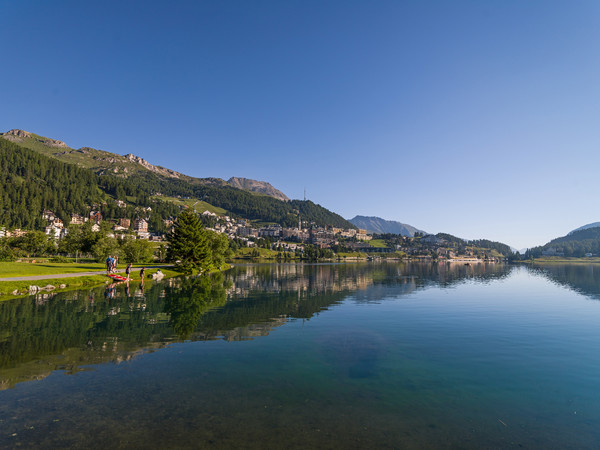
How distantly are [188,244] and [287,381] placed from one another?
71.4m

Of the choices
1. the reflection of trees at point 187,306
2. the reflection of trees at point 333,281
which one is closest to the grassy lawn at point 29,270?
the reflection of trees at point 187,306

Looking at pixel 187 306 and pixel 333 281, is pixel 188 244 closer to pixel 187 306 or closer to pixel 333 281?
pixel 333 281

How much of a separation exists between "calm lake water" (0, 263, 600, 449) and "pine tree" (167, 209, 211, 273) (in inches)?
1879

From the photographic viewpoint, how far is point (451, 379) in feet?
57.6

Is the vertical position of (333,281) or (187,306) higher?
(187,306)

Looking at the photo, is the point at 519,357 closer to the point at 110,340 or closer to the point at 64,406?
the point at 64,406

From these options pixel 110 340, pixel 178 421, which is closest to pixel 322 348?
pixel 178 421

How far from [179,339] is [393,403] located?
1646 cm

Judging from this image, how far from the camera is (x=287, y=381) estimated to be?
16.5 meters

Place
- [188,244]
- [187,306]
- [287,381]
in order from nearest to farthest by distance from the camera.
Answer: [287,381], [187,306], [188,244]

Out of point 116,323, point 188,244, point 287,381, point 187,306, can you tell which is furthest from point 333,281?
point 287,381

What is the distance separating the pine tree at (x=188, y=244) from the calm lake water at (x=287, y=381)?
157 feet

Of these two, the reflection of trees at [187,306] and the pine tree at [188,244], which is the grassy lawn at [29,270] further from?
the reflection of trees at [187,306]

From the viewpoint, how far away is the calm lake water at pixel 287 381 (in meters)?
11.5
